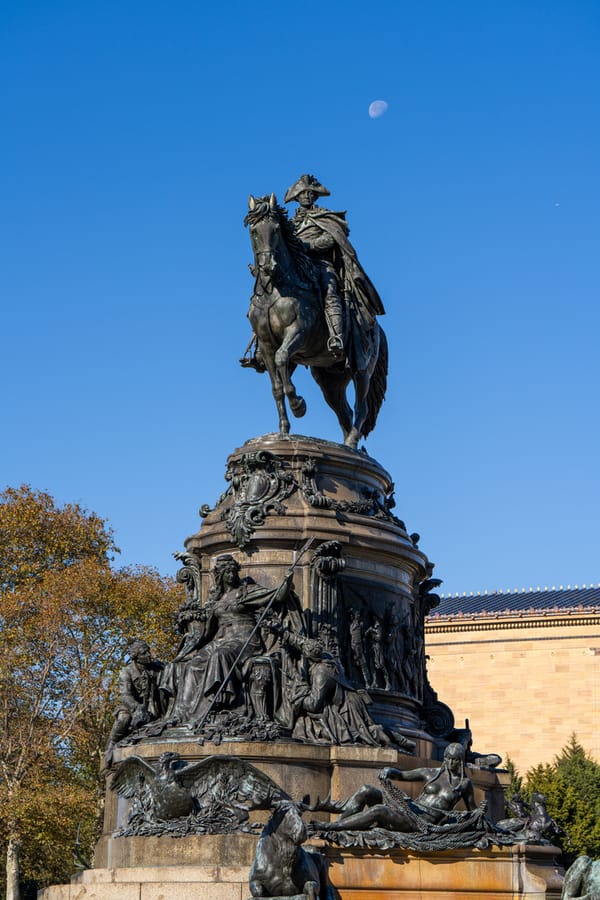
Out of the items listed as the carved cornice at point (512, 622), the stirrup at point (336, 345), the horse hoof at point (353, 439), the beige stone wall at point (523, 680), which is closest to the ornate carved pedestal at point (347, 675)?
the horse hoof at point (353, 439)

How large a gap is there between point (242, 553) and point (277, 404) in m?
3.07

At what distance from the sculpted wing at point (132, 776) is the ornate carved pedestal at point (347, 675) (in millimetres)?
210

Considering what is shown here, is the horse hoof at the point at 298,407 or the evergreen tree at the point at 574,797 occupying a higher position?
the horse hoof at the point at 298,407

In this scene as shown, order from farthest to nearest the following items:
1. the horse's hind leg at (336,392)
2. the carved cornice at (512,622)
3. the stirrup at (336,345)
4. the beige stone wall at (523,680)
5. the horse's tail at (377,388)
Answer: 1. the carved cornice at (512,622)
2. the beige stone wall at (523,680)
3. the horse's tail at (377,388)
4. the horse's hind leg at (336,392)
5. the stirrup at (336,345)

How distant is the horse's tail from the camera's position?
25.6 meters

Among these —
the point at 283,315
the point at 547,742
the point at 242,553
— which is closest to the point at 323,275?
the point at 283,315

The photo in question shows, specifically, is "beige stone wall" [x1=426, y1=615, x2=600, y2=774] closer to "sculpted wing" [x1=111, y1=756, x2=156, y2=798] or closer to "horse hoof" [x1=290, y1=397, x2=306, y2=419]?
"horse hoof" [x1=290, y1=397, x2=306, y2=419]

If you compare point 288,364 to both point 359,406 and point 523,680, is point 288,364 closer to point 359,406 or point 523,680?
point 359,406

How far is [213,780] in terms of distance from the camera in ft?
60.5

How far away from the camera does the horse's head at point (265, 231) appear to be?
2275 centimetres

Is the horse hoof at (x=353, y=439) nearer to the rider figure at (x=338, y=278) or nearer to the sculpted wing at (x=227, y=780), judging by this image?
the rider figure at (x=338, y=278)

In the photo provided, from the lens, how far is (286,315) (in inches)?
914

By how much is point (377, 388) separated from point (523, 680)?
43.3m

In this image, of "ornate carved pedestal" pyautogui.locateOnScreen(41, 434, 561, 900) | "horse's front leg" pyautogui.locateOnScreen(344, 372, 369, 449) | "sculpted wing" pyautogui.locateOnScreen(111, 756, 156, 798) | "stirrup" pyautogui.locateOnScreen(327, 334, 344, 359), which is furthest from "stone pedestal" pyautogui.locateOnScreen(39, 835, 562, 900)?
"stirrup" pyautogui.locateOnScreen(327, 334, 344, 359)
